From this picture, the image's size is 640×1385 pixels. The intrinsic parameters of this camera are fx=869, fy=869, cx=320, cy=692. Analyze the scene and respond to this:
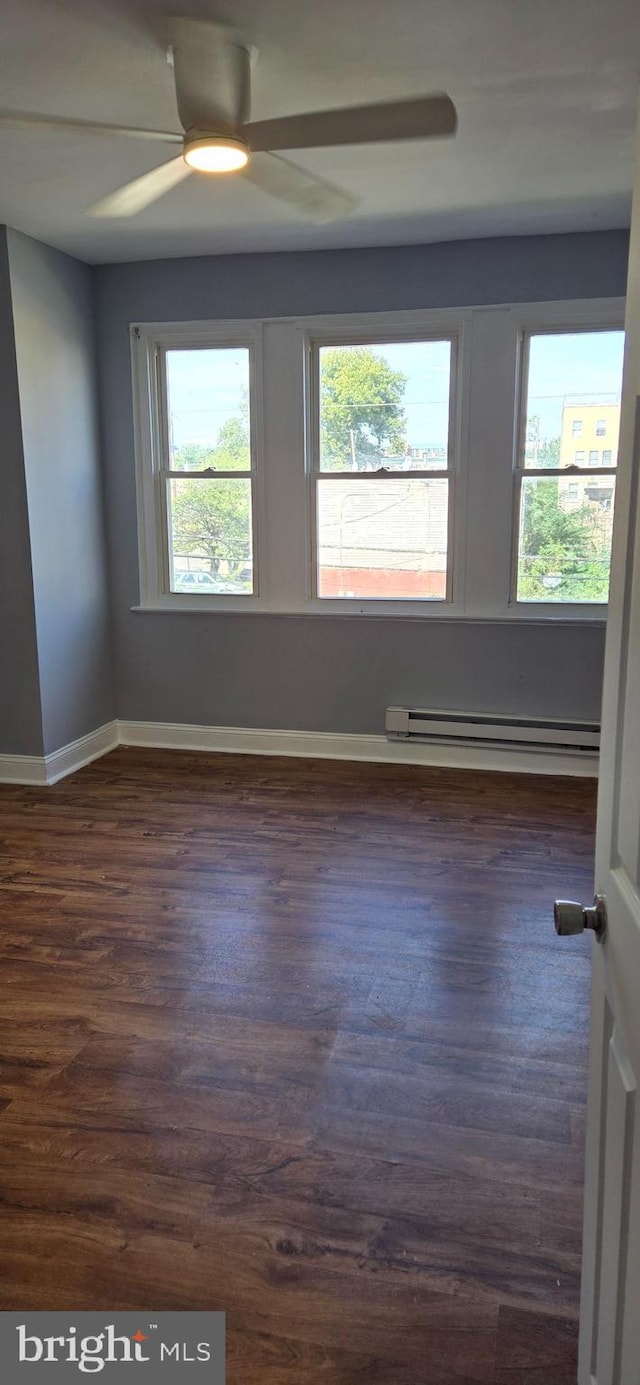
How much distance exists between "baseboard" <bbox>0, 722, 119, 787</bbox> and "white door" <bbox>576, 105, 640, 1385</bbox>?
12.0ft

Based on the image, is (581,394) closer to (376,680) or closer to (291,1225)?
(376,680)

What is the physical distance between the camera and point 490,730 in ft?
14.8

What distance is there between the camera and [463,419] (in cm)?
432

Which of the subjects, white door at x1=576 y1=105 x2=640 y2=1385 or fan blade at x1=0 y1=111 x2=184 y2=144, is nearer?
white door at x1=576 y1=105 x2=640 y2=1385

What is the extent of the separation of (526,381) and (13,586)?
270cm

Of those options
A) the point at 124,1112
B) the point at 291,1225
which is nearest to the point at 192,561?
the point at 124,1112

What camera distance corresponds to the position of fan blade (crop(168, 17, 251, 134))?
92.5 inches

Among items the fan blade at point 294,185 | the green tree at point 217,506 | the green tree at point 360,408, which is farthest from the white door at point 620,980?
A: the green tree at point 217,506

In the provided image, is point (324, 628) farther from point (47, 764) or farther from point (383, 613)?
point (47, 764)

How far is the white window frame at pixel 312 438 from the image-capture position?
4234mm

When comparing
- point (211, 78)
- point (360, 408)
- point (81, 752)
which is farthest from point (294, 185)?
point (81, 752)

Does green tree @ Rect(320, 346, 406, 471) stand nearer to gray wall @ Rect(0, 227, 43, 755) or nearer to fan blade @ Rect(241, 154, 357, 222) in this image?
fan blade @ Rect(241, 154, 357, 222)

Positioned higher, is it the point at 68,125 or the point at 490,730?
the point at 68,125

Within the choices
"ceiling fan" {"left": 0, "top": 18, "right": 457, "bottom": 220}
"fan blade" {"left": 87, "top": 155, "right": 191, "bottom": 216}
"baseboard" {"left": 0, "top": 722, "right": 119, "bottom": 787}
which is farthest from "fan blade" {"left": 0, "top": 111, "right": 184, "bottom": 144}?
"baseboard" {"left": 0, "top": 722, "right": 119, "bottom": 787}
